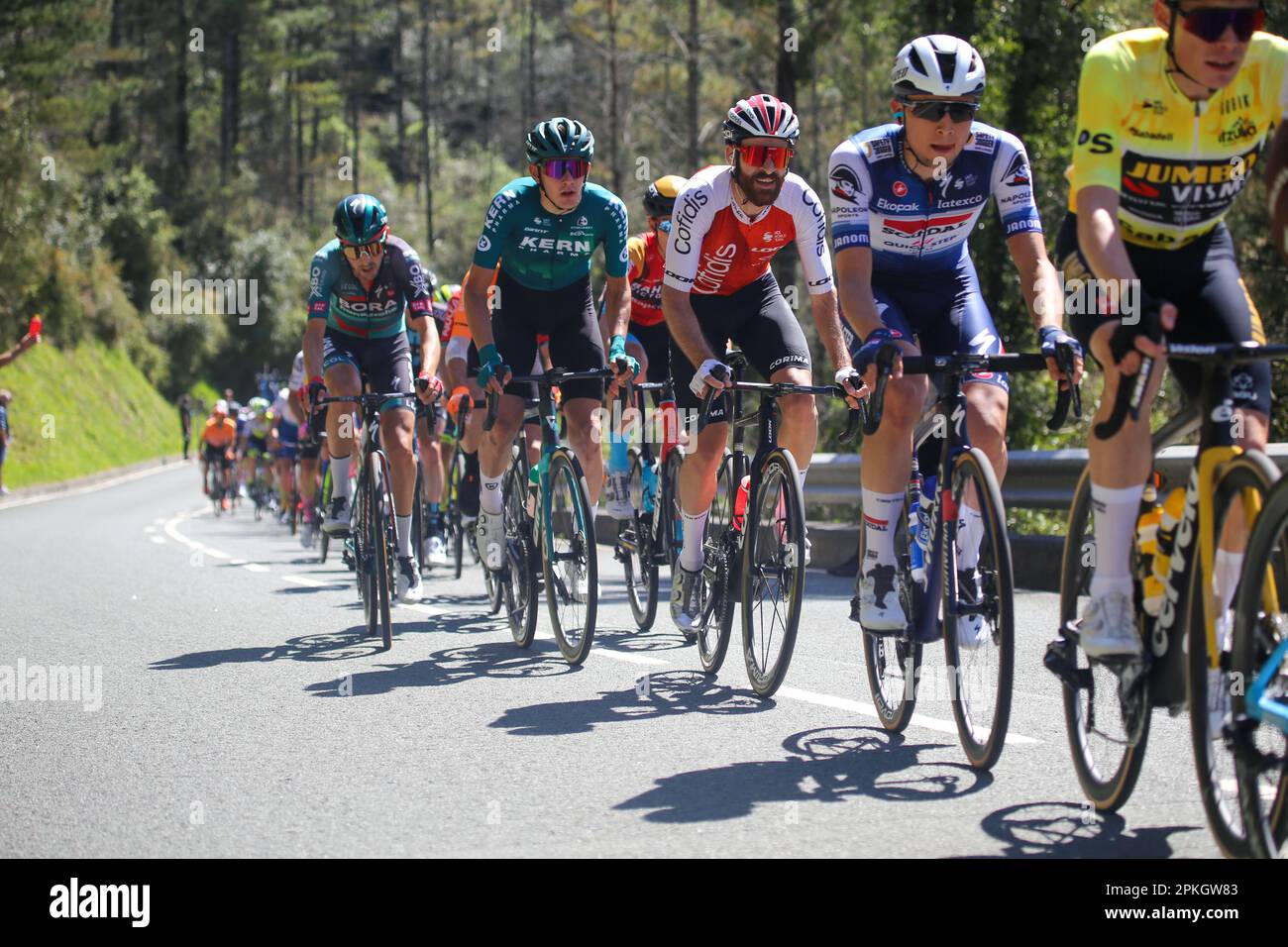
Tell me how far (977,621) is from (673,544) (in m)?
3.13

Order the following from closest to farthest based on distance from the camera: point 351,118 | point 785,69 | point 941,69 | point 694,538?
point 941,69 → point 694,538 → point 785,69 → point 351,118

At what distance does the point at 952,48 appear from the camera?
5520 mm

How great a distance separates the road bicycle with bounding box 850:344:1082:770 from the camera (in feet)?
16.0

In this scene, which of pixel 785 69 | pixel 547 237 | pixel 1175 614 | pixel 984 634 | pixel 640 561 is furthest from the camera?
pixel 785 69

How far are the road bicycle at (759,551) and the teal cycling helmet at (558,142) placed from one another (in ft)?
4.57

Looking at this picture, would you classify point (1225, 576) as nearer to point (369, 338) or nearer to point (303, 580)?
point (369, 338)

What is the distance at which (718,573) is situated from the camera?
23.3 ft

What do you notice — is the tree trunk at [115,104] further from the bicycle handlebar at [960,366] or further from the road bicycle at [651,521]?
the bicycle handlebar at [960,366]

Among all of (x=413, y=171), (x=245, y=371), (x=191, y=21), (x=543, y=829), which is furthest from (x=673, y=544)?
(x=413, y=171)

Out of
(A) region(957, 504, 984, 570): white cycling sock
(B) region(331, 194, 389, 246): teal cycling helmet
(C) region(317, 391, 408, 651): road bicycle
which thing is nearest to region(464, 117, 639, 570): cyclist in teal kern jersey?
(C) region(317, 391, 408, 651): road bicycle

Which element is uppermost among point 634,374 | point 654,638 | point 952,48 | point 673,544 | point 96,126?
point 96,126

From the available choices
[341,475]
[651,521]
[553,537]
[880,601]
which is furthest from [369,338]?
[880,601]

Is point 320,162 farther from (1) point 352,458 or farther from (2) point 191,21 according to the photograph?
(1) point 352,458

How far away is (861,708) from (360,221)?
13.5 feet
